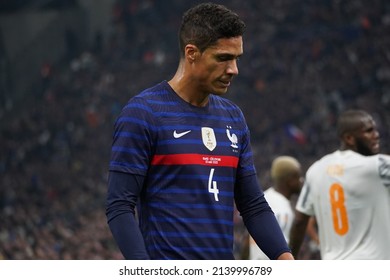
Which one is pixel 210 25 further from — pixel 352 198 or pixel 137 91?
pixel 137 91

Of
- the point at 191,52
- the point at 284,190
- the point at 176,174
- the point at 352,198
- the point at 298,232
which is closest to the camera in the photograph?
the point at 176,174

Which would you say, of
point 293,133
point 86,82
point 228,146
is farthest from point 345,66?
point 228,146

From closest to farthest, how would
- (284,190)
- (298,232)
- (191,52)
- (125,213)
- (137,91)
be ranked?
(125,213) < (191,52) < (298,232) < (284,190) < (137,91)

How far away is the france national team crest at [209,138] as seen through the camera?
422cm

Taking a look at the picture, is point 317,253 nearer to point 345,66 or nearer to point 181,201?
point 181,201

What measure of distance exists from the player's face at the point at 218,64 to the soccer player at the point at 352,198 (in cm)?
251

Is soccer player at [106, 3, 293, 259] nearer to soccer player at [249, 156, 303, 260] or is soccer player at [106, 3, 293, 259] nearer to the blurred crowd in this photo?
soccer player at [249, 156, 303, 260]

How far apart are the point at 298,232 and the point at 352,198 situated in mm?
413

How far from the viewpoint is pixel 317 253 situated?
1142cm

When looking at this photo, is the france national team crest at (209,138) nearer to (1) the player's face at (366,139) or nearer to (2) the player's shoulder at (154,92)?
(2) the player's shoulder at (154,92)

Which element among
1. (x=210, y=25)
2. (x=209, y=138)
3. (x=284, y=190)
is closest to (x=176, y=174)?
(x=209, y=138)

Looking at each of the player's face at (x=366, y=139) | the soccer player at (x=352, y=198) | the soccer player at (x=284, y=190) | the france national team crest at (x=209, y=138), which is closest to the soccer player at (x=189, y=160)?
the france national team crest at (x=209, y=138)

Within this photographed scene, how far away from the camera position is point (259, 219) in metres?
4.33

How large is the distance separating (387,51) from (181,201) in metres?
17.5
